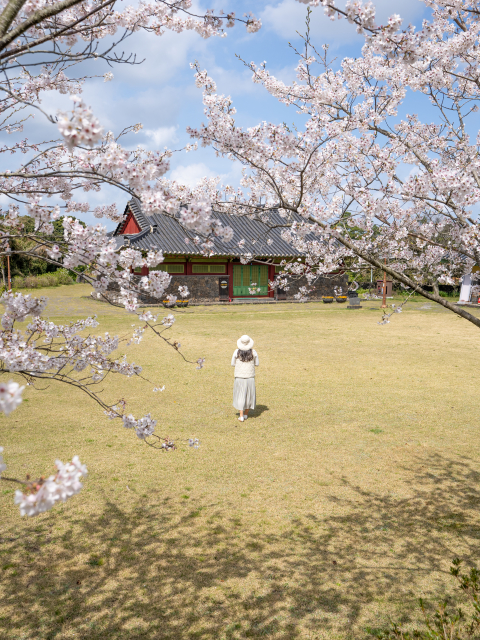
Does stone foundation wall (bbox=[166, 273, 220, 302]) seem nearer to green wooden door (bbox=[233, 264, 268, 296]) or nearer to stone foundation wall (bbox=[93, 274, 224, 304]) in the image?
stone foundation wall (bbox=[93, 274, 224, 304])

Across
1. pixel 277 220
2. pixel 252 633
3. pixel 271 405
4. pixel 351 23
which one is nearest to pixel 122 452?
pixel 271 405

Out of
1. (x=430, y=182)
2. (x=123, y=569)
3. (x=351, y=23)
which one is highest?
(x=351, y=23)

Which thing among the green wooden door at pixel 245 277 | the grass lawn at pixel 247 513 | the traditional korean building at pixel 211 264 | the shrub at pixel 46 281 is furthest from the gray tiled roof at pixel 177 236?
the grass lawn at pixel 247 513

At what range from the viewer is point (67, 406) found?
830 cm

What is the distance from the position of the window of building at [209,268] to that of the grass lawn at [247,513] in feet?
54.3

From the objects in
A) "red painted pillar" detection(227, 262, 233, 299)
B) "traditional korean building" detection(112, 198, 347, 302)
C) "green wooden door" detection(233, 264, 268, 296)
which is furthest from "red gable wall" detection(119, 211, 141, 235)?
"green wooden door" detection(233, 264, 268, 296)

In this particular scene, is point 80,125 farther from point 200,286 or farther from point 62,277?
point 62,277

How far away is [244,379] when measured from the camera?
7.48 meters

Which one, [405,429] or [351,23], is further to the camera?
[405,429]

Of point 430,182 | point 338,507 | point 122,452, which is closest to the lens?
point 430,182

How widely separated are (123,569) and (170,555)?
427mm

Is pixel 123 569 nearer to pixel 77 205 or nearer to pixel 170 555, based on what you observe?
pixel 170 555

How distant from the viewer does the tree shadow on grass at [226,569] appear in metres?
3.36

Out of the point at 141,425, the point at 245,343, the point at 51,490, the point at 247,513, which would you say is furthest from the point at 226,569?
the point at 245,343
